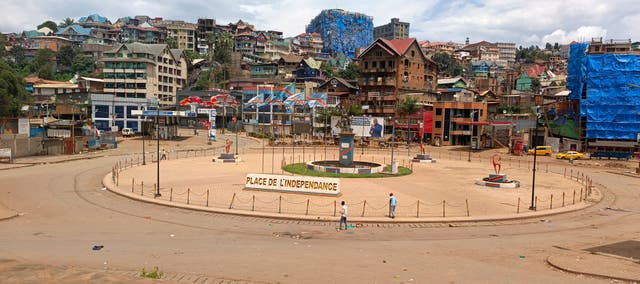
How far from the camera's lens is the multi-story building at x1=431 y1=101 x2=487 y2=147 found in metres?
79.4

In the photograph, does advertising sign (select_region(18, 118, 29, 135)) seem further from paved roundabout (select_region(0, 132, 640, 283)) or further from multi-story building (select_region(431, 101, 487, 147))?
multi-story building (select_region(431, 101, 487, 147))

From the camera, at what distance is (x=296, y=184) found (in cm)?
3147

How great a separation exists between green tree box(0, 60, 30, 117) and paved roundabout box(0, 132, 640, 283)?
52564mm

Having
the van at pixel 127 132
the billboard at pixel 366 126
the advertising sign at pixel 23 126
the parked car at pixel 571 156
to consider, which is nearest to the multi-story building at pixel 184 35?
the van at pixel 127 132

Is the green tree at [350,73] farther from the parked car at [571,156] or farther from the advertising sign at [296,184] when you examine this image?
the advertising sign at [296,184]

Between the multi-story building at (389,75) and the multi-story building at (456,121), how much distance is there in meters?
11.7

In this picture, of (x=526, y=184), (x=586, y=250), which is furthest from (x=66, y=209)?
(x=526, y=184)

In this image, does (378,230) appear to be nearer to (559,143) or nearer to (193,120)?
(559,143)

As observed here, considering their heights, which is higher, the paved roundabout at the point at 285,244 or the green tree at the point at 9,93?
the green tree at the point at 9,93

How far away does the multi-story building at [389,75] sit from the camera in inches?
3733

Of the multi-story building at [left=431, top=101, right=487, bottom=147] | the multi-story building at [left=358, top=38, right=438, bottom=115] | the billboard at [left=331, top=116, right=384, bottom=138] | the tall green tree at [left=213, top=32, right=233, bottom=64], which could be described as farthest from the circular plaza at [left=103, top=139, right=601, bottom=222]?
the tall green tree at [left=213, top=32, right=233, bottom=64]

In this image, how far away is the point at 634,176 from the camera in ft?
162

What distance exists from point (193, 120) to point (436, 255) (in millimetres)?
96576

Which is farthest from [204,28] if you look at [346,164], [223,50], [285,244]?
Answer: [285,244]
